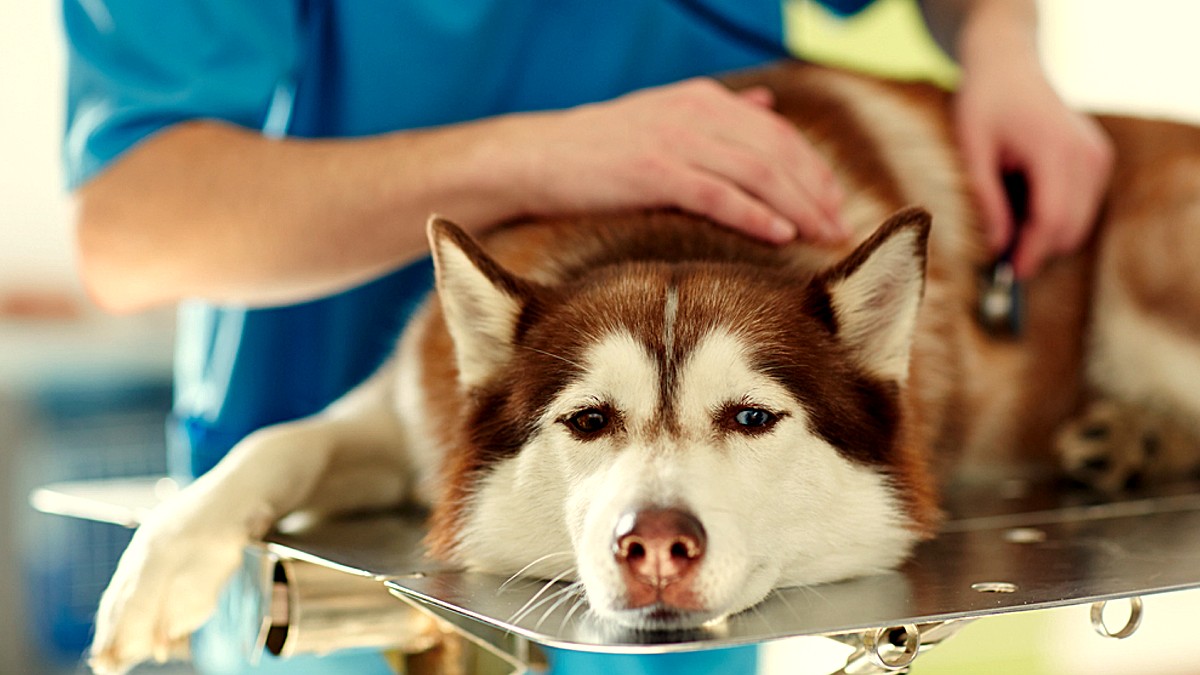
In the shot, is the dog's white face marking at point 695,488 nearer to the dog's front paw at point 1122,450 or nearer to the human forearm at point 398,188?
the human forearm at point 398,188

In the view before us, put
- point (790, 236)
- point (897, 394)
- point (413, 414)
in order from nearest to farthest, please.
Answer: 1. point (897, 394)
2. point (790, 236)
3. point (413, 414)

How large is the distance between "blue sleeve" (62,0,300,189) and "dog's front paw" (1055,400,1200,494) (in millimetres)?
1240

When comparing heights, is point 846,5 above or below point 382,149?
above

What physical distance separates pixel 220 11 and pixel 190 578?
78 centimetres

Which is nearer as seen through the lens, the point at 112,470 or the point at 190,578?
the point at 190,578

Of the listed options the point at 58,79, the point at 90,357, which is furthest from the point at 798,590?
the point at 90,357

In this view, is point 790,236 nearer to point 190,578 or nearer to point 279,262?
point 279,262

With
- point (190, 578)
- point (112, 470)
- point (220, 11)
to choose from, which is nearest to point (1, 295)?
point (112, 470)

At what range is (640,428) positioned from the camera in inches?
40.4

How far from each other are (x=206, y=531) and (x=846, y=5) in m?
1.47

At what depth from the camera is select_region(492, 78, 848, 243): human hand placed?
1298mm

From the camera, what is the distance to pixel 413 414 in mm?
1450

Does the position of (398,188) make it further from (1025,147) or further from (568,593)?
(1025,147)

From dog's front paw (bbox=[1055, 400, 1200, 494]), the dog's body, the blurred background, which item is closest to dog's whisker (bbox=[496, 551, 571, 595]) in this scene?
the dog's body
